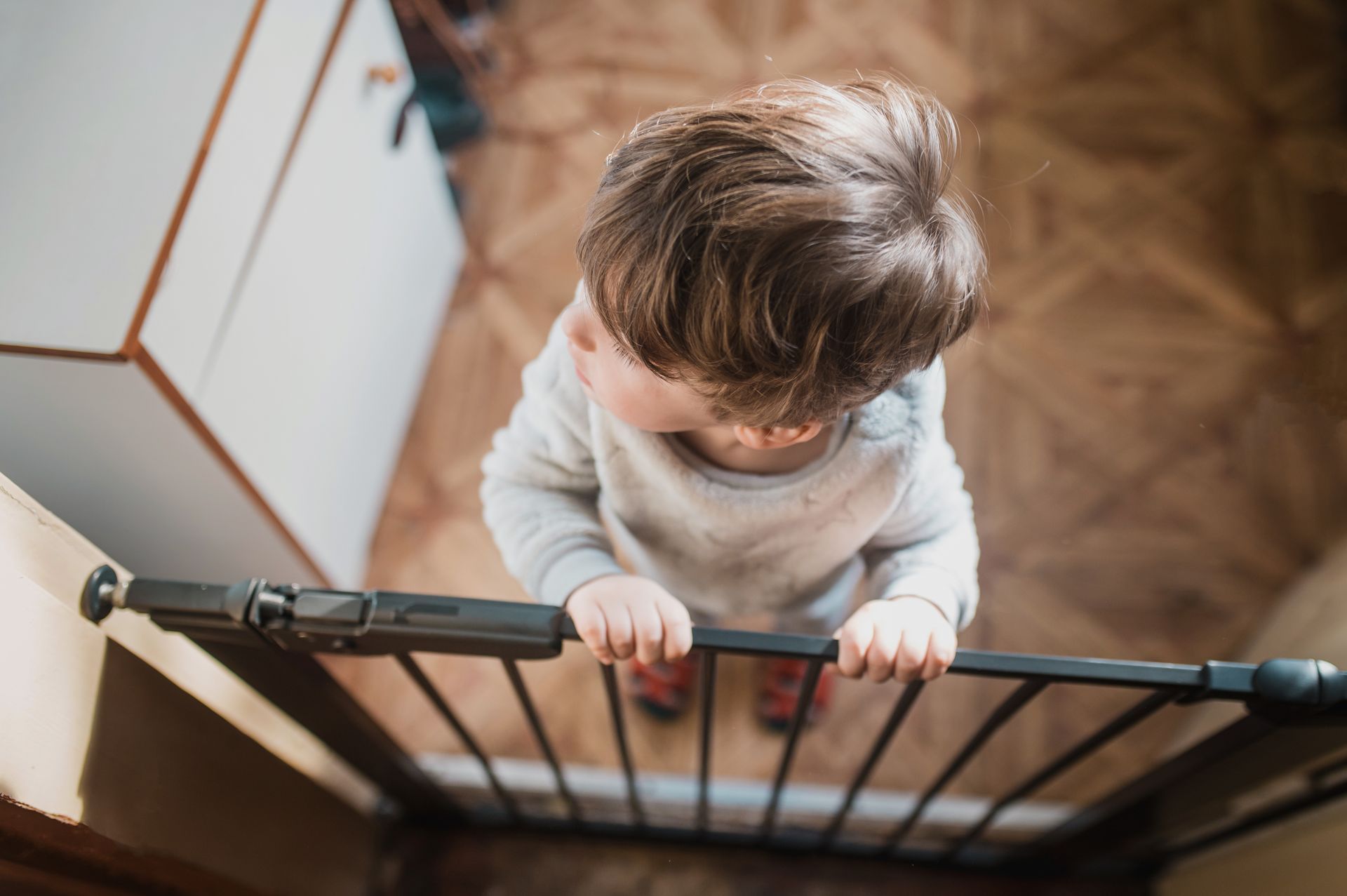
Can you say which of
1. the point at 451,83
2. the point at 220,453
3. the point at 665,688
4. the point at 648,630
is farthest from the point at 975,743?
the point at 451,83

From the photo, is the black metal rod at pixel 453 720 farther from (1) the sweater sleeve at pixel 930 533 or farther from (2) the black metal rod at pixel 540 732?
(1) the sweater sleeve at pixel 930 533

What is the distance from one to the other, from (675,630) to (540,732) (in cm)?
25

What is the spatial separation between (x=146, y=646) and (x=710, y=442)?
34 cm

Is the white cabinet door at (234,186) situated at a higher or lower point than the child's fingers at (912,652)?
higher

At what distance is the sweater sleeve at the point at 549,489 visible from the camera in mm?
525

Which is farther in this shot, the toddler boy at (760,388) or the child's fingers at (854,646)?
the child's fingers at (854,646)

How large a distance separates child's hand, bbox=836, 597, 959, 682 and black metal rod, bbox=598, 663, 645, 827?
0.14 meters

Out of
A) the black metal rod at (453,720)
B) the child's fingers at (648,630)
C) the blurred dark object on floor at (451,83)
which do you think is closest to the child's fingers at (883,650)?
the child's fingers at (648,630)

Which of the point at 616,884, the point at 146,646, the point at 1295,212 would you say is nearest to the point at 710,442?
the point at 146,646

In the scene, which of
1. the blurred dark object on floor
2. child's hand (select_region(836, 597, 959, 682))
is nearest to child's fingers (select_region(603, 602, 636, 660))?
child's hand (select_region(836, 597, 959, 682))

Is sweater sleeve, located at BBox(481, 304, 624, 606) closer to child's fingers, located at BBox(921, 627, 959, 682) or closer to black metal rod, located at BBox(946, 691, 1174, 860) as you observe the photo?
child's fingers, located at BBox(921, 627, 959, 682)

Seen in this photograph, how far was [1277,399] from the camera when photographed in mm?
738

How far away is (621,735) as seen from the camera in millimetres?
645

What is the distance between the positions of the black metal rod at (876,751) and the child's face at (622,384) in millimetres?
196
